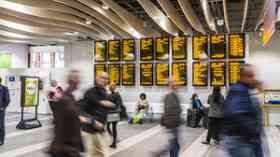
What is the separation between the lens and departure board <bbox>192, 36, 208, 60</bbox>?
10.3 metres

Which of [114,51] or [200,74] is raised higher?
[114,51]

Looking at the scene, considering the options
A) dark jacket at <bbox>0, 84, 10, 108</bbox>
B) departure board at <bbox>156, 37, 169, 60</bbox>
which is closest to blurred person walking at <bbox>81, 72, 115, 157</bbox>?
dark jacket at <bbox>0, 84, 10, 108</bbox>

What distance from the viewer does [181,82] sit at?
1068 cm

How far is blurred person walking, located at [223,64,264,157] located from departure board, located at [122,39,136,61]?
848 centimetres

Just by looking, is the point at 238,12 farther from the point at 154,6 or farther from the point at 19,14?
the point at 19,14

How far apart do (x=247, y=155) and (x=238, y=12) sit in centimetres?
903

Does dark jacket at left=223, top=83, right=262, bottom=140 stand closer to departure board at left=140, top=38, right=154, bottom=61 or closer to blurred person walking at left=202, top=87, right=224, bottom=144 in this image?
blurred person walking at left=202, top=87, right=224, bottom=144

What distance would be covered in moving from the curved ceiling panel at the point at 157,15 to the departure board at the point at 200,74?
66.7 inches

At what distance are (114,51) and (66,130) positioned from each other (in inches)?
348

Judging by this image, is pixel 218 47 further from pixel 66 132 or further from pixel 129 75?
pixel 66 132

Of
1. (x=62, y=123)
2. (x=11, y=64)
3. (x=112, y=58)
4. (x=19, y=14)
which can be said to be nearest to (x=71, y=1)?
(x=19, y=14)

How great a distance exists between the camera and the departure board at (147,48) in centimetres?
1095

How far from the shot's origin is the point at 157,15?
9.30 m

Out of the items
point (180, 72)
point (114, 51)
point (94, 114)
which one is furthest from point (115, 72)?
point (94, 114)
